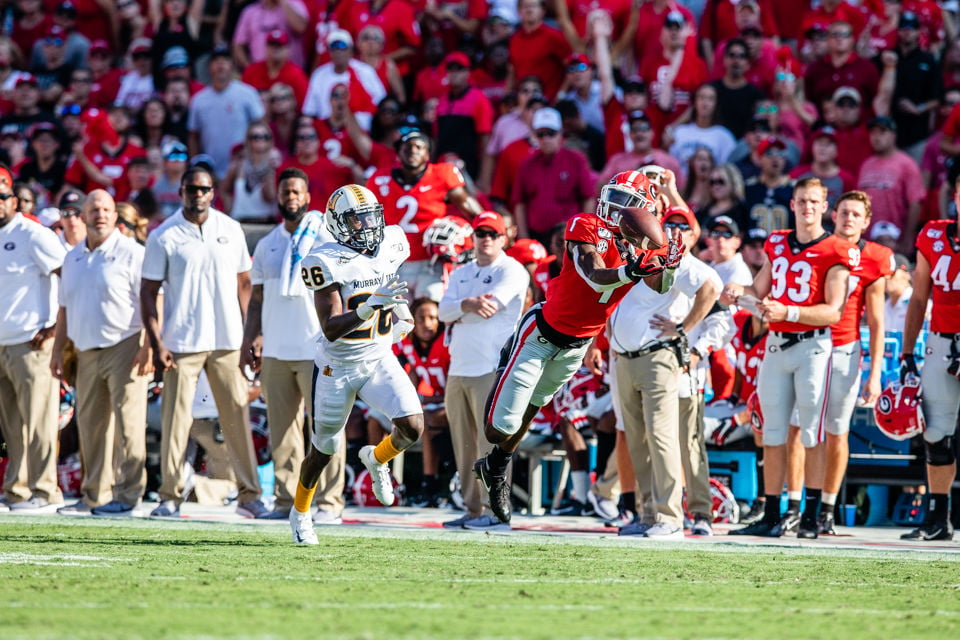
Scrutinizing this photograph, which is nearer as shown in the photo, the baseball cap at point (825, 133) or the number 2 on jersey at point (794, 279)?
the number 2 on jersey at point (794, 279)

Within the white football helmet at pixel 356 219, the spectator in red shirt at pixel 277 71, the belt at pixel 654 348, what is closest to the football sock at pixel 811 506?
the belt at pixel 654 348

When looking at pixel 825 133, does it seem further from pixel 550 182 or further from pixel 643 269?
pixel 643 269

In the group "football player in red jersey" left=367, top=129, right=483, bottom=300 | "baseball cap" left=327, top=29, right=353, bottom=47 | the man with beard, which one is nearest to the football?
the man with beard

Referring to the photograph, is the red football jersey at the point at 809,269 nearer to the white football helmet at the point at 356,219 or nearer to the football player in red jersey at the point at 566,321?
the football player in red jersey at the point at 566,321

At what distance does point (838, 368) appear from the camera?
9.40 metres

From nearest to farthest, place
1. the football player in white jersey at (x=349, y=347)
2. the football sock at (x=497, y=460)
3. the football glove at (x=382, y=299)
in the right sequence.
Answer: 1. the football glove at (x=382, y=299)
2. the football player in white jersey at (x=349, y=347)
3. the football sock at (x=497, y=460)

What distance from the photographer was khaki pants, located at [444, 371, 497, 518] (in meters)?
9.61

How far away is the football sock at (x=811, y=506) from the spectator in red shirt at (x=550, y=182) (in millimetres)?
4284

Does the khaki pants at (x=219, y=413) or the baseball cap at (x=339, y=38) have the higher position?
the baseball cap at (x=339, y=38)

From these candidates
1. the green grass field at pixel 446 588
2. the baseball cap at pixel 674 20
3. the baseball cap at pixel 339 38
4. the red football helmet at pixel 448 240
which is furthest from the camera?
the baseball cap at pixel 339 38

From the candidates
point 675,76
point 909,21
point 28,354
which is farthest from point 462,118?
point 28,354

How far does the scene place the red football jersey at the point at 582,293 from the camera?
8016 millimetres

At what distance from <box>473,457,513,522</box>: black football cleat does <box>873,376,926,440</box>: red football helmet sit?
2.70m

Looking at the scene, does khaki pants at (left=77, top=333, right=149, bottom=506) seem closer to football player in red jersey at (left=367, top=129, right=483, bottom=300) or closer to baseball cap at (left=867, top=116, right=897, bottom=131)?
football player in red jersey at (left=367, top=129, right=483, bottom=300)
